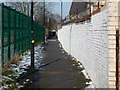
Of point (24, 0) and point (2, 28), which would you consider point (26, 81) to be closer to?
point (2, 28)

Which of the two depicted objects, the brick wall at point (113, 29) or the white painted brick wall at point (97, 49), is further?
the white painted brick wall at point (97, 49)

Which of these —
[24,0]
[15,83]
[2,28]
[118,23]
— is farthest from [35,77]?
[24,0]

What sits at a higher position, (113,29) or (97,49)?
(113,29)

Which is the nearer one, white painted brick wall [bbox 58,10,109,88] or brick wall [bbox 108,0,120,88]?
brick wall [bbox 108,0,120,88]

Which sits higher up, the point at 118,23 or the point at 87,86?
the point at 118,23

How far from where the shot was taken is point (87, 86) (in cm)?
795

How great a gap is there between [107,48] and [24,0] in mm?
28403

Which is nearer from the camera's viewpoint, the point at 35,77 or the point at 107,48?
the point at 107,48

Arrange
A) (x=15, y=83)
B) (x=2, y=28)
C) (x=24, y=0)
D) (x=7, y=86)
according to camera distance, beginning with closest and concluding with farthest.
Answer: (x=7, y=86)
(x=15, y=83)
(x=2, y=28)
(x=24, y=0)

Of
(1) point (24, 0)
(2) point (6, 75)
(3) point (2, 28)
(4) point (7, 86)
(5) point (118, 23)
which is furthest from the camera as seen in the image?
(1) point (24, 0)

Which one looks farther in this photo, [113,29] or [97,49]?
[97,49]

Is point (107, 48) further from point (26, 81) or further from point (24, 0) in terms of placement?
point (24, 0)

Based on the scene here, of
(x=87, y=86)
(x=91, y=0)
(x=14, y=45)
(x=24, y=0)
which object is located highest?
(x=24, y=0)

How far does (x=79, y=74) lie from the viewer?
33.2 ft
